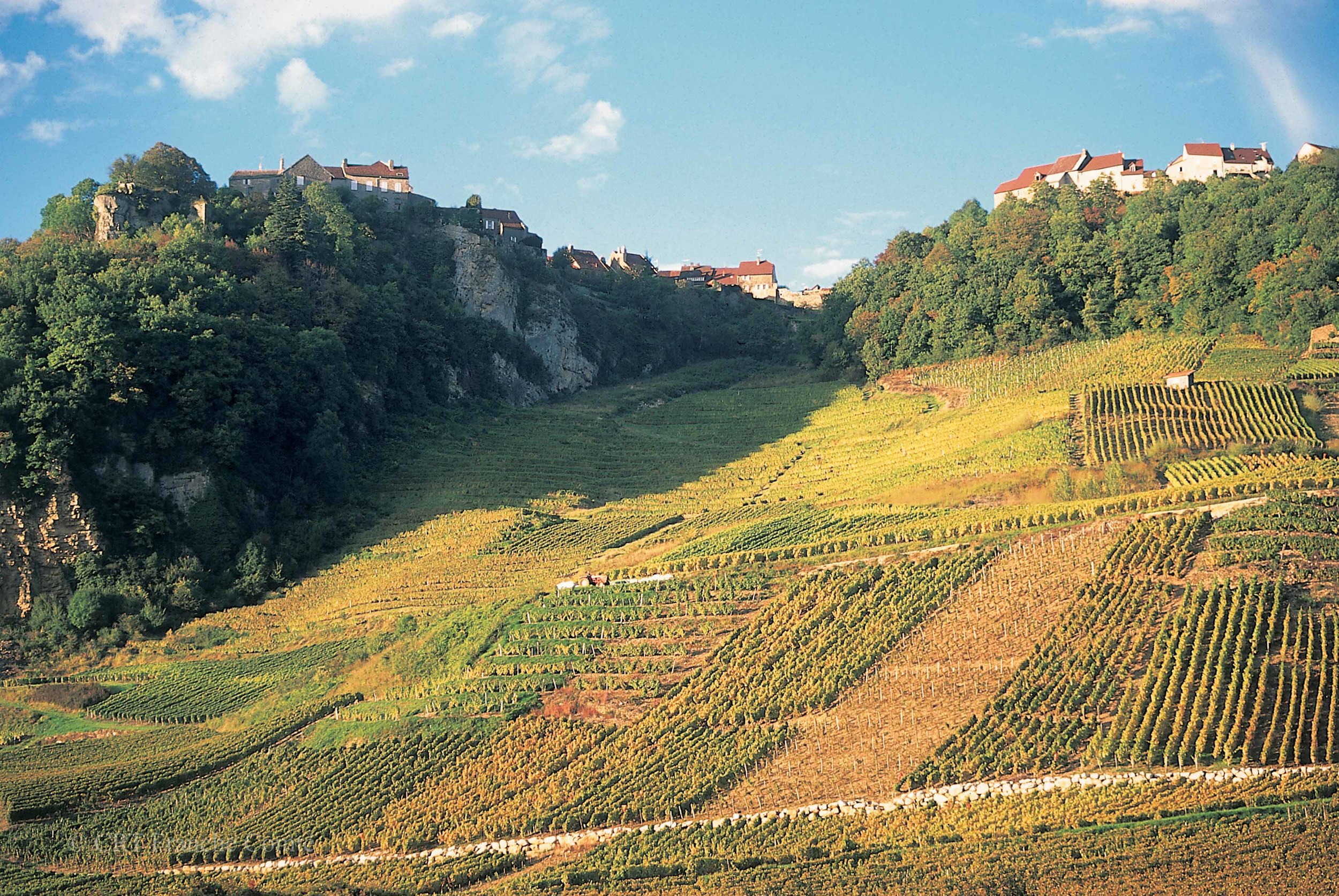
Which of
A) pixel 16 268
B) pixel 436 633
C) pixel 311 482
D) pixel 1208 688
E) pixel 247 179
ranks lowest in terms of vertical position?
pixel 1208 688

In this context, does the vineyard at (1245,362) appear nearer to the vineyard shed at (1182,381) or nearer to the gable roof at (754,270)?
the vineyard shed at (1182,381)

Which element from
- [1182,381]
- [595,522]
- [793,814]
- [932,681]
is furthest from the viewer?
[1182,381]

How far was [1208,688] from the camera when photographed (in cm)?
2941

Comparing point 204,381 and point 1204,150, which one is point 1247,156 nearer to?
point 1204,150

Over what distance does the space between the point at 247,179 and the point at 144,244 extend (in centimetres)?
2148

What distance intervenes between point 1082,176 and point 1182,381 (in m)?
39.0

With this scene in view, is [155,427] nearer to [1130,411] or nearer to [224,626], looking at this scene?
[224,626]

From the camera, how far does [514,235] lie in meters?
89.6

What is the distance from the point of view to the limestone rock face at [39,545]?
44.6 m

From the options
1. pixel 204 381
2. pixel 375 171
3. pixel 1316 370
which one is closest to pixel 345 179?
pixel 375 171

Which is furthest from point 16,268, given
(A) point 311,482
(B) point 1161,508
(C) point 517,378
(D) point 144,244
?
(B) point 1161,508

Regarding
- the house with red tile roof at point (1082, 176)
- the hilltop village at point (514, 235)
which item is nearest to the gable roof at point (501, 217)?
the hilltop village at point (514, 235)

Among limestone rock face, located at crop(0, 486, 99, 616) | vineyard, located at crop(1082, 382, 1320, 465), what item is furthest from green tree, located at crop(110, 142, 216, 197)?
vineyard, located at crop(1082, 382, 1320, 465)

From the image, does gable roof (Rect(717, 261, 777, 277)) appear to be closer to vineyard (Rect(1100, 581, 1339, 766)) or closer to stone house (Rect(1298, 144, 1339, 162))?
stone house (Rect(1298, 144, 1339, 162))
